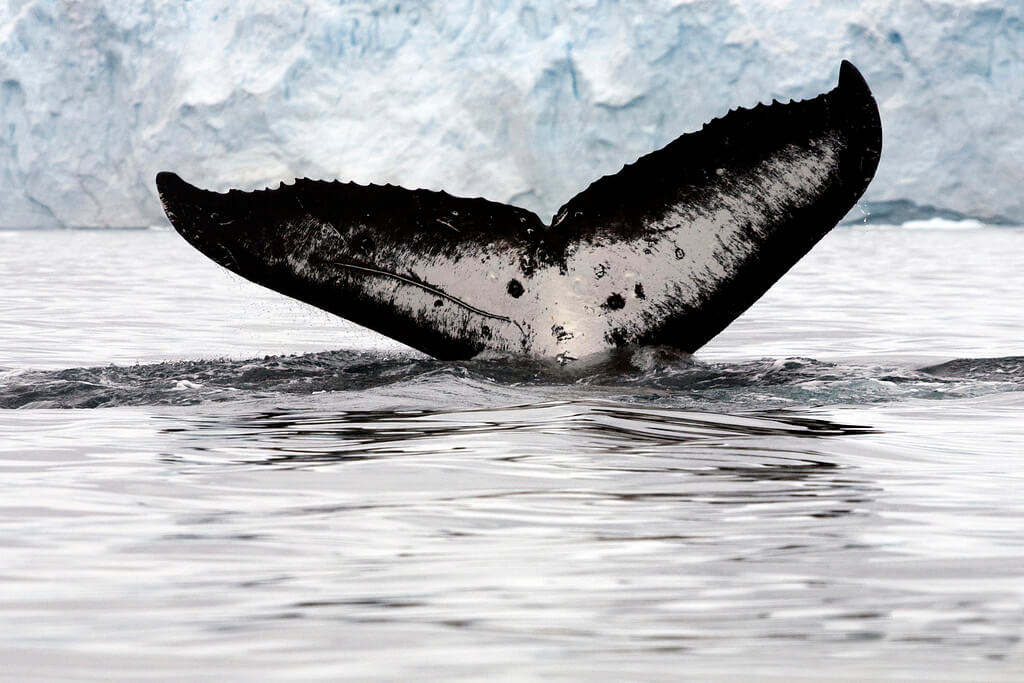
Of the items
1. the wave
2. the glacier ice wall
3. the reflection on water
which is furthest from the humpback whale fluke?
the glacier ice wall

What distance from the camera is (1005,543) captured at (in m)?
2.93

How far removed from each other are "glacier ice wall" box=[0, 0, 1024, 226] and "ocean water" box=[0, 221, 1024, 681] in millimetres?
26679

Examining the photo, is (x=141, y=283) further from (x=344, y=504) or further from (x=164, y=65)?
(x=164, y=65)

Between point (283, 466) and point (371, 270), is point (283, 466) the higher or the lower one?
the lower one

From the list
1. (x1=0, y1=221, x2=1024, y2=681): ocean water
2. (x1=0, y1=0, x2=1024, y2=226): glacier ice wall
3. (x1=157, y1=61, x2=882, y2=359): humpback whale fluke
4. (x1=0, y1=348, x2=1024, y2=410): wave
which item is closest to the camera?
(x1=0, y1=221, x2=1024, y2=681): ocean water

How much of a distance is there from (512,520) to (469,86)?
3181 centimetres

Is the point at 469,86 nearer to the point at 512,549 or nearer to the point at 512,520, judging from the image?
the point at 512,520

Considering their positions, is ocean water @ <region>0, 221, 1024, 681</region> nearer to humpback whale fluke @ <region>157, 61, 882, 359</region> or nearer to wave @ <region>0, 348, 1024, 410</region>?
wave @ <region>0, 348, 1024, 410</region>

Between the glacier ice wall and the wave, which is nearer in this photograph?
the wave

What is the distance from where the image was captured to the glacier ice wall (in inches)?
1281

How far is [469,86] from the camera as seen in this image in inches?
1347

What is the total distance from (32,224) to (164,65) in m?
7.02

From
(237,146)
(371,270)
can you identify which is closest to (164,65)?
(237,146)

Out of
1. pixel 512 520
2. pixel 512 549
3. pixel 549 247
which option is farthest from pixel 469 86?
pixel 512 549
